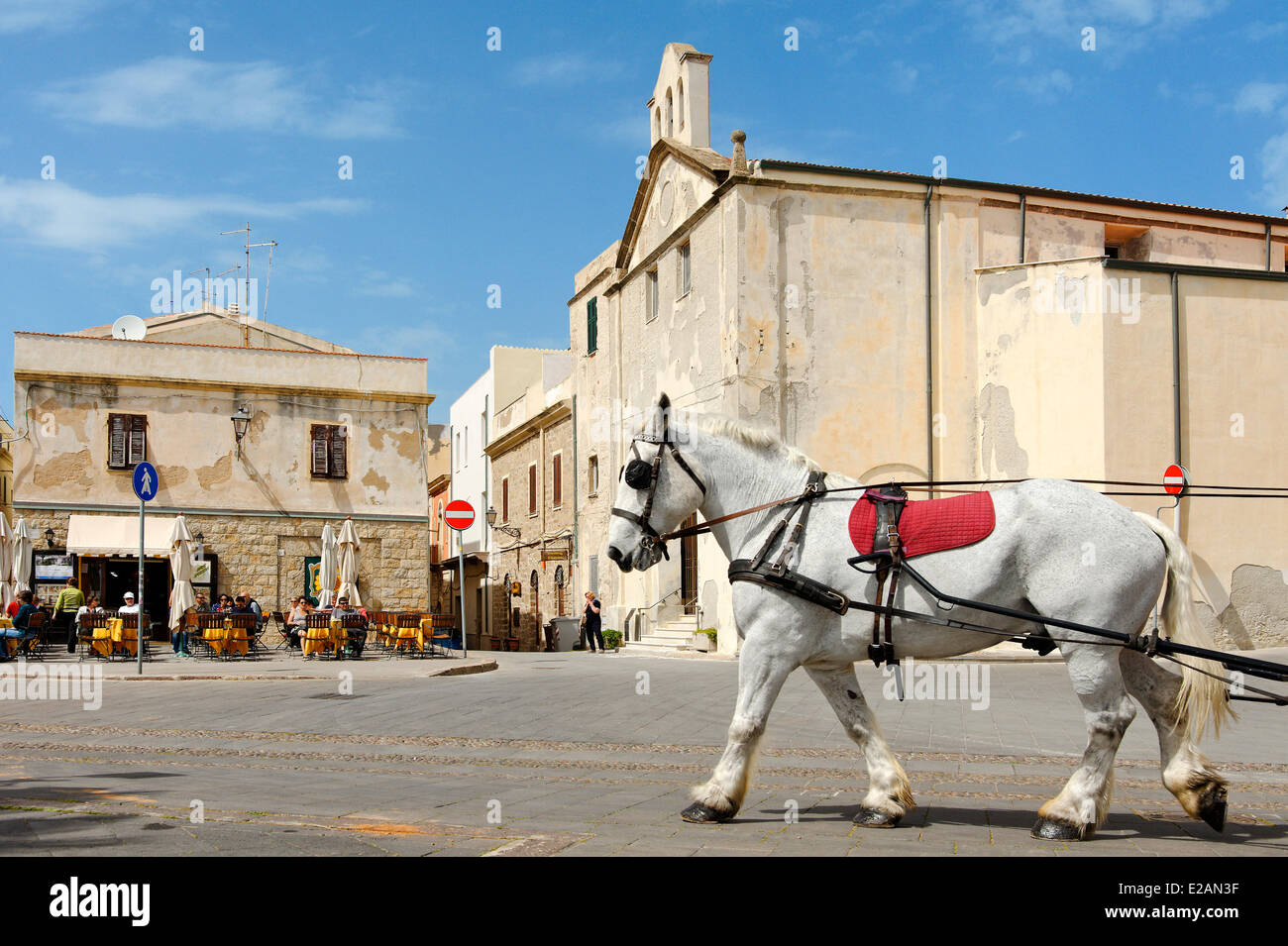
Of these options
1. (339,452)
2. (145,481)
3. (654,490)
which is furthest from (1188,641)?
(339,452)

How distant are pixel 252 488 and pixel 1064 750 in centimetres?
2654

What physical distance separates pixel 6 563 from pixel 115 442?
6.46m

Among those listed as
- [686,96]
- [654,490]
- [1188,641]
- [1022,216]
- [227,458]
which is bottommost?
[1188,641]

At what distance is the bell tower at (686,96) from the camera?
27156 mm

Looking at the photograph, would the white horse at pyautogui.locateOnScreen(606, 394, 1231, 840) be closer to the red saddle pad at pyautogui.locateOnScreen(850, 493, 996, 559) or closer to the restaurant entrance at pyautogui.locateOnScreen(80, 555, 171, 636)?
the red saddle pad at pyautogui.locateOnScreen(850, 493, 996, 559)

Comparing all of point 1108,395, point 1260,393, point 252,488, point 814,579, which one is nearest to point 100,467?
point 252,488

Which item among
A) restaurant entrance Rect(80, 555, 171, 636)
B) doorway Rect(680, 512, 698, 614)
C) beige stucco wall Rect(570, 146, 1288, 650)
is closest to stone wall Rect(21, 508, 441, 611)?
restaurant entrance Rect(80, 555, 171, 636)

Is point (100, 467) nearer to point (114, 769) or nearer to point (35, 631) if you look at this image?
point (35, 631)

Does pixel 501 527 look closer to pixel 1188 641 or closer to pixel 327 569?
pixel 327 569

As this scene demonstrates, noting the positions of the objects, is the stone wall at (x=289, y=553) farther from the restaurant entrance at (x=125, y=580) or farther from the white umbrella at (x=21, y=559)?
the white umbrella at (x=21, y=559)

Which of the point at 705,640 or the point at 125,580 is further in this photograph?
the point at 125,580

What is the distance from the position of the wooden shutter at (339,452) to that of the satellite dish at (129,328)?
20.4 feet

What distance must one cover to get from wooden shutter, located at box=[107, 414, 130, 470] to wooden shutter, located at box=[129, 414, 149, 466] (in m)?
0.21

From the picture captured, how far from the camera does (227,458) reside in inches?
1255
